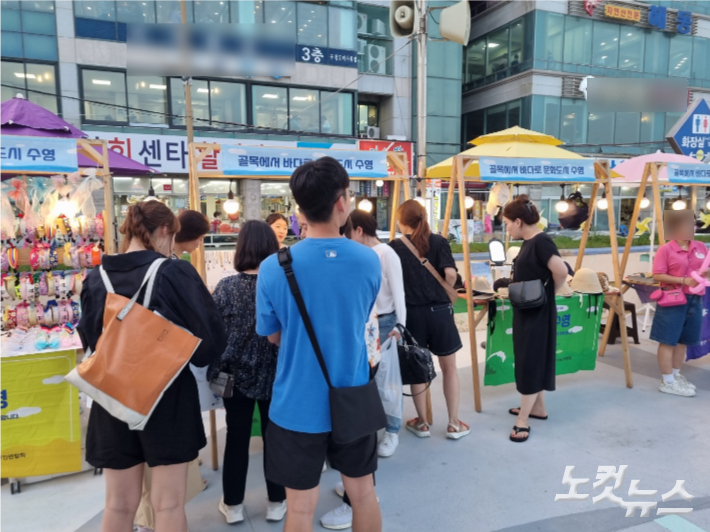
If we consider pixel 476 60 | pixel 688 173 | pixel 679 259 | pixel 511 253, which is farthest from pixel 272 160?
pixel 476 60

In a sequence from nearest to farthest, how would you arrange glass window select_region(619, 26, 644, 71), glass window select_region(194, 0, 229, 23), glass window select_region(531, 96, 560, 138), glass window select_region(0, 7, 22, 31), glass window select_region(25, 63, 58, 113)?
glass window select_region(0, 7, 22, 31)
glass window select_region(25, 63, 58, 113)
glass window select_region(194, 0, 229, 23)
glass window select_region(531, 96, 560, 138)
glass window select_region(619, 26, 644, 71)

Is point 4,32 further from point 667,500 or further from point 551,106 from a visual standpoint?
point 551,106

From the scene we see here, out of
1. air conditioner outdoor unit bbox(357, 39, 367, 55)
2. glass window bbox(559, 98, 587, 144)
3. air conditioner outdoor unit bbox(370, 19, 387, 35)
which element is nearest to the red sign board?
air conditioner outdoor unit bbox(357, 39, 367, 55)

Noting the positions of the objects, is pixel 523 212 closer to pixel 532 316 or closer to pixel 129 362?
pixel 532 316

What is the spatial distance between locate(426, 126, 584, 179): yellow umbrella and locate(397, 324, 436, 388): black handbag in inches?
101

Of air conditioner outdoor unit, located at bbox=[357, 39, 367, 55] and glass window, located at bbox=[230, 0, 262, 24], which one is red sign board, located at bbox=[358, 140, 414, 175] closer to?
air conditioner outdoor unit, located at bbox=[357, 39, 367, 55]

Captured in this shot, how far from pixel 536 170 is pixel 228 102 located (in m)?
14.6

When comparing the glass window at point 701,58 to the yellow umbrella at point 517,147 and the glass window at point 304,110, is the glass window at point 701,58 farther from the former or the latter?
the yellow umbrella at point 517,147

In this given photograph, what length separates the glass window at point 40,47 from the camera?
46.8ft

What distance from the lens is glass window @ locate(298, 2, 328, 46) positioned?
1683cm

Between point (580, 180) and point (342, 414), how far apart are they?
388cm

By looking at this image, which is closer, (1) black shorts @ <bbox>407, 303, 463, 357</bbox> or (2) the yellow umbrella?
(1) black shorts @ <bbox>407, 303, 463, 357</bbox>

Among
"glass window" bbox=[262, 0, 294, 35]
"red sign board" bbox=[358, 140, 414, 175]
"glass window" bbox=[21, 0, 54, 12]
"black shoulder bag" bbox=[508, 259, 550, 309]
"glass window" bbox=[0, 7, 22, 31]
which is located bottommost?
"black shoulder bag" bbox=[508, 259, 550, 309]

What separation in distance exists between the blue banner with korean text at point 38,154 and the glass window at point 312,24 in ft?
50.8
